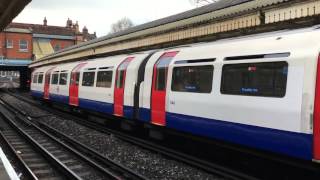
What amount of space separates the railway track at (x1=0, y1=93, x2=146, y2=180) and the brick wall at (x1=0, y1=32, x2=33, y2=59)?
149 feet

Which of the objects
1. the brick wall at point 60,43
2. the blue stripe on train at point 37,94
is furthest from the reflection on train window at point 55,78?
the brick wall at point 60,43

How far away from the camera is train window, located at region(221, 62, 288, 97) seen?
27.0 ft

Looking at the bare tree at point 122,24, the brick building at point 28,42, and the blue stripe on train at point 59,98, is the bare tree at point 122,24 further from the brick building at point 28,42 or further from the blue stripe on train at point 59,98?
the blue stripe on train at point 59,98

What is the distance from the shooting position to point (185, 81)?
11398mm

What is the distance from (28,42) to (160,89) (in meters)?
54.2

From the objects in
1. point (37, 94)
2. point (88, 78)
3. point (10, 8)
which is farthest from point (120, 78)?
point (37, 94)

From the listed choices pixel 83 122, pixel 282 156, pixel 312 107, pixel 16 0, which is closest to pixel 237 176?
pixel 282 156

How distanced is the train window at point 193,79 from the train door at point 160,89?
55 cm

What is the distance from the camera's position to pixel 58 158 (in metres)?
12.3

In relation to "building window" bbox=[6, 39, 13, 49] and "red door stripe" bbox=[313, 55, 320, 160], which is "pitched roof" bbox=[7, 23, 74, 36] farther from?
"red door stripe" bbox=[313, 55, 320, 160]

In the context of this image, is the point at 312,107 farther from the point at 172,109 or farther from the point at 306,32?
the point at 172,109

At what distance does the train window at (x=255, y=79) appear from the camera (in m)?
8.23

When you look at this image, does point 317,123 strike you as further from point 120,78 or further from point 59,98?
point 59,98

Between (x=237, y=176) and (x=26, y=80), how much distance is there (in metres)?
53.7
